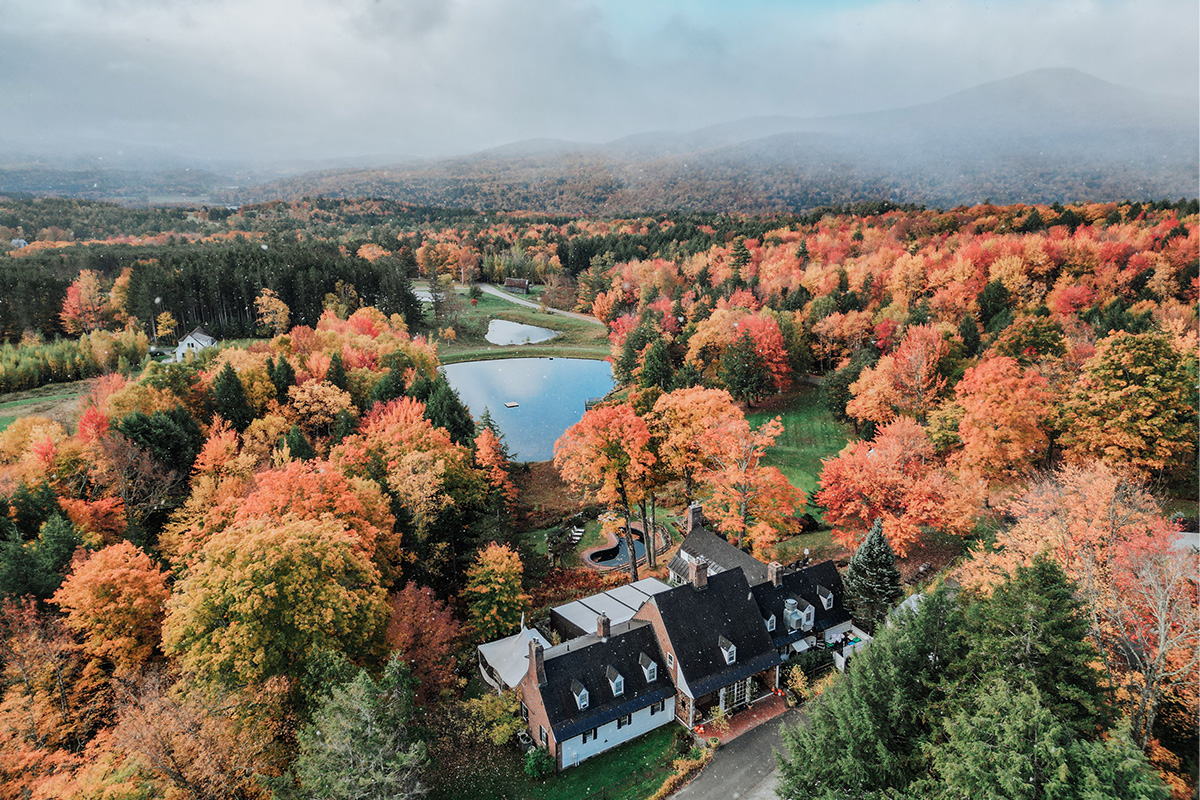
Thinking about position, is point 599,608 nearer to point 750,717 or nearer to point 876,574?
point 750,717

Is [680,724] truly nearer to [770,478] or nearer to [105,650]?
[770,478]

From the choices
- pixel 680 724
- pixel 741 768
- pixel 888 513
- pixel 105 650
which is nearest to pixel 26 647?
pixel 105 650

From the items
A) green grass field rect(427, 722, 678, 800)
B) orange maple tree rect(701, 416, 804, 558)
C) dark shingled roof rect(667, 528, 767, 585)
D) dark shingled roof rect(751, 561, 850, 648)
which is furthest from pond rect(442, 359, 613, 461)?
green grass field rect(427, 722, 678, 800)

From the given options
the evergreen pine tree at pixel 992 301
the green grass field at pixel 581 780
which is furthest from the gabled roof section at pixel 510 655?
the evergreen pine tree at pixel 992 301

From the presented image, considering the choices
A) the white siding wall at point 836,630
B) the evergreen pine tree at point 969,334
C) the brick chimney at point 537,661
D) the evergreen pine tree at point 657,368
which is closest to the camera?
the brick chimney at point 537,661

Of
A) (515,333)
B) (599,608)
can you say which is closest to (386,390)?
(599,608)

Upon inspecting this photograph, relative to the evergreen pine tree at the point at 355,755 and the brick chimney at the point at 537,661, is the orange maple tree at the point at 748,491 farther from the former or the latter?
the evergreen pine tree at the point at 355,755
